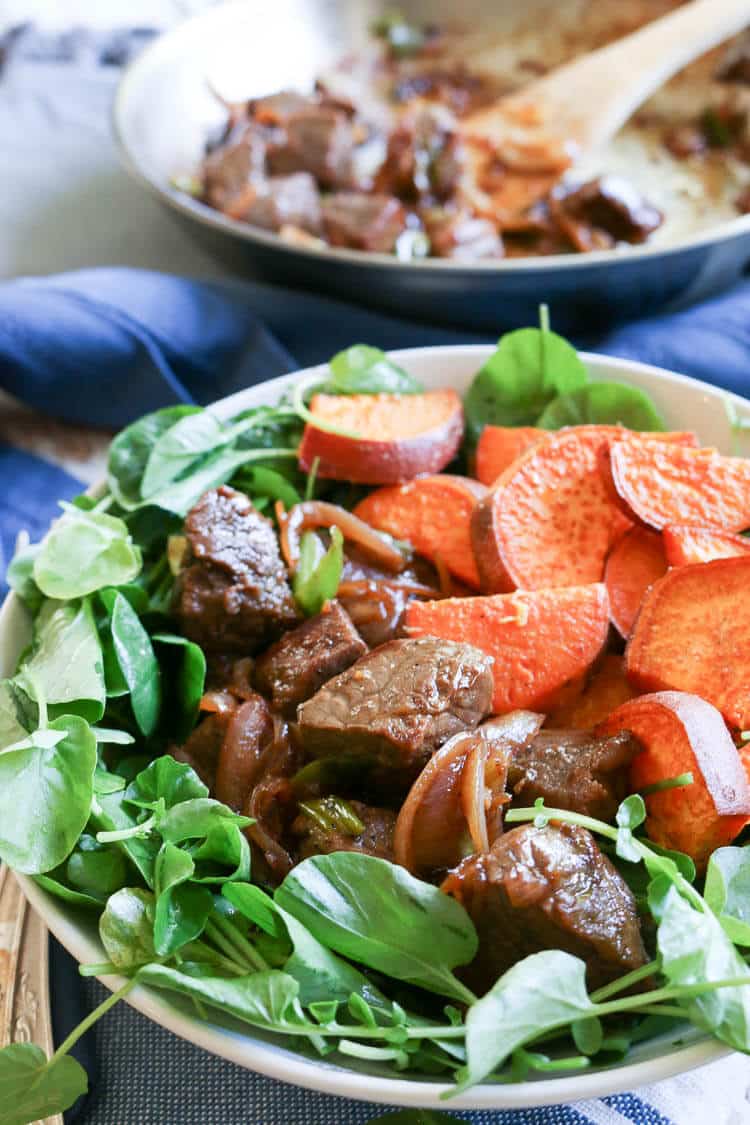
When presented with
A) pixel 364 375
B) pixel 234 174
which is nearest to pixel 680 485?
pixel 364 375

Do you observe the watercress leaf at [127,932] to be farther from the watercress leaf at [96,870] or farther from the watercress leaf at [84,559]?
the watercress leaf at [84,559]

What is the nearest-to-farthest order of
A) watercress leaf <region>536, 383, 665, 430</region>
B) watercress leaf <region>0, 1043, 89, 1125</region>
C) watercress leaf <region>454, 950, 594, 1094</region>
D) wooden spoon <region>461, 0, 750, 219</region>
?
watercress leaf <region>454, 950, 594, 1094</region> < watercress leaf <region>0, 1043, 89, 1125</region> < watercress leaf <region>536, 383, 665, 430</region> < wooden spoon <region>461, 0, 750, 219</region>

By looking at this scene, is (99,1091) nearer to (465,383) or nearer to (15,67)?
(465,383)

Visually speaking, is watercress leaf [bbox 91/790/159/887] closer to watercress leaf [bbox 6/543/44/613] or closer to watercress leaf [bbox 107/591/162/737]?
watercress leaf [bbox 107/591/162/737]

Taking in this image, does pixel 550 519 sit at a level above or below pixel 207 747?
above

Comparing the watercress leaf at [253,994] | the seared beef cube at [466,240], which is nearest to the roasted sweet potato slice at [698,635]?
the watercress leaf at [253,994]

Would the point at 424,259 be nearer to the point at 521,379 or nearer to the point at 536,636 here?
the point at 521,379

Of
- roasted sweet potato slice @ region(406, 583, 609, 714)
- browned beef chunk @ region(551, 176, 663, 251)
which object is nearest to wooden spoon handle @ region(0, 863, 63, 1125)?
roasted sweet potato slice @ region(406, 583, 609, 714)
